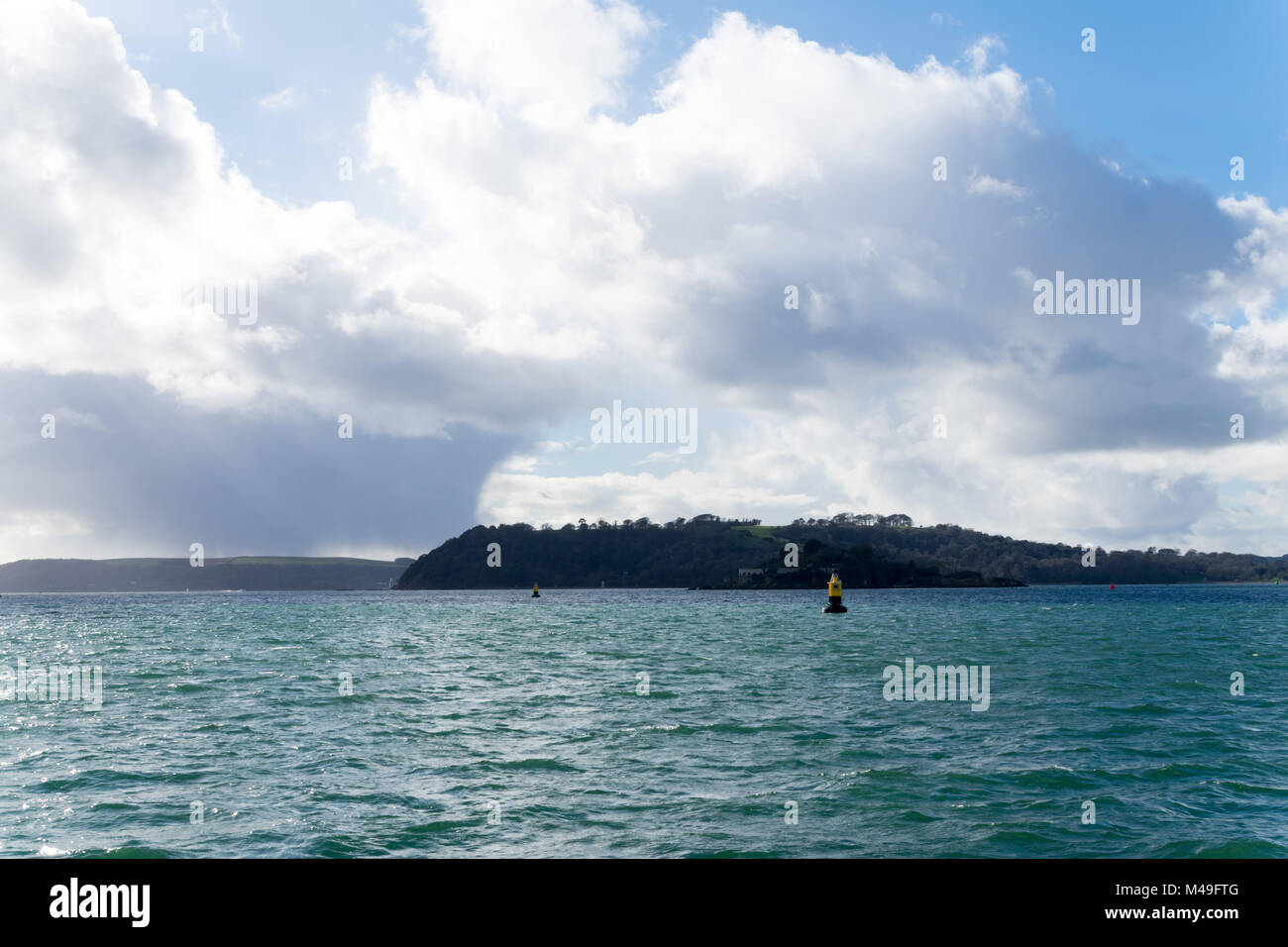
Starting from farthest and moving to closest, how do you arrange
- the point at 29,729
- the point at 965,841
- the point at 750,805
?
1. the point at 29,729
2. the point at 750,805
3. the point at 965,841

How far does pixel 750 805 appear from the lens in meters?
18.4

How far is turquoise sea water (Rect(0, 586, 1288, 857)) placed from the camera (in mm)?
16484

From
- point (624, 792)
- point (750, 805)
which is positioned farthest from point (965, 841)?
point (624, 792)

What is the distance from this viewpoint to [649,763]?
22.5 m

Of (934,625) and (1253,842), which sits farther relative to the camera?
(934,625)

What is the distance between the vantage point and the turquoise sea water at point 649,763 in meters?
16.5

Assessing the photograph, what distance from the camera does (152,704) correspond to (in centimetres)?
3491
